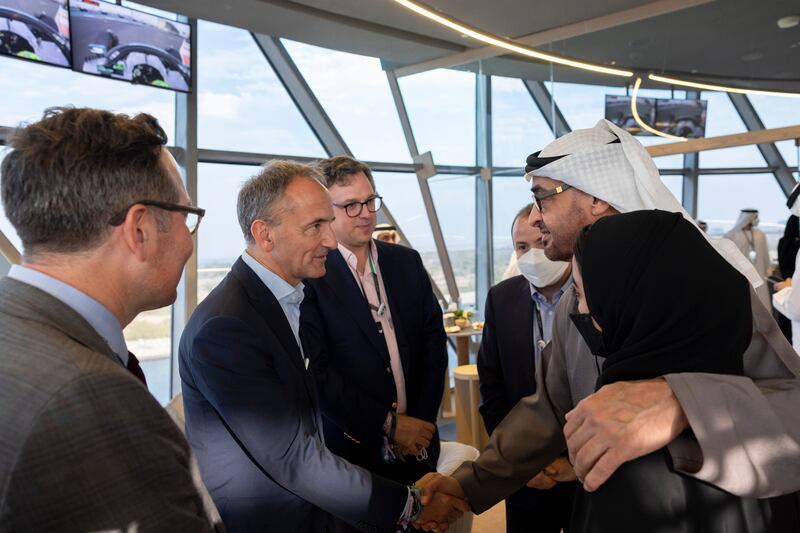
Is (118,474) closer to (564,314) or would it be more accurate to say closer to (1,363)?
(1,363)

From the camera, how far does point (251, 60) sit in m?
7.39

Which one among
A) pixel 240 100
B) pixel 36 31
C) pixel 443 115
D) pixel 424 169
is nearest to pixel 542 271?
pixel 36 31

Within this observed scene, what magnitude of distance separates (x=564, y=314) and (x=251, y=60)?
21.3 feet

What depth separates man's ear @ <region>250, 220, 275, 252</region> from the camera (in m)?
2.19

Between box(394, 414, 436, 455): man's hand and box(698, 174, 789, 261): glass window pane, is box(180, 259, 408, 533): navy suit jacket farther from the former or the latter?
box(698, 174, 789, 261): glass window pane

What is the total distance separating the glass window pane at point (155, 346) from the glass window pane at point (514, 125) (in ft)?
16.6

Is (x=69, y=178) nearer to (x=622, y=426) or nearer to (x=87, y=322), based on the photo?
(x=87, y=322)

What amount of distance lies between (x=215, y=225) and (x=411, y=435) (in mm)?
4986

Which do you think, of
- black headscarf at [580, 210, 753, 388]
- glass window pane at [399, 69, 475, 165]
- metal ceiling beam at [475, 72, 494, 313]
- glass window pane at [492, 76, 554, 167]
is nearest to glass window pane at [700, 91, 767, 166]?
glass window pane at [492, 76, 554, 167]

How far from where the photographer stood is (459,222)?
939 cm

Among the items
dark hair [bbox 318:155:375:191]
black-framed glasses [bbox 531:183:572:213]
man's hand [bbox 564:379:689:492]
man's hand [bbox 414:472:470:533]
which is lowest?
man's hand [bbox 414:472:470:533]

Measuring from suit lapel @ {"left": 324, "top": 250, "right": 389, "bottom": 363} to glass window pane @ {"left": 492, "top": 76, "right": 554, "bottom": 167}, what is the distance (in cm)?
607

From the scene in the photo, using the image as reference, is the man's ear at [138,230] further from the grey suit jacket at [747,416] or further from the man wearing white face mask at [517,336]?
the man wearing white face mask at [517,336]

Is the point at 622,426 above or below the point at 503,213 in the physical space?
below
